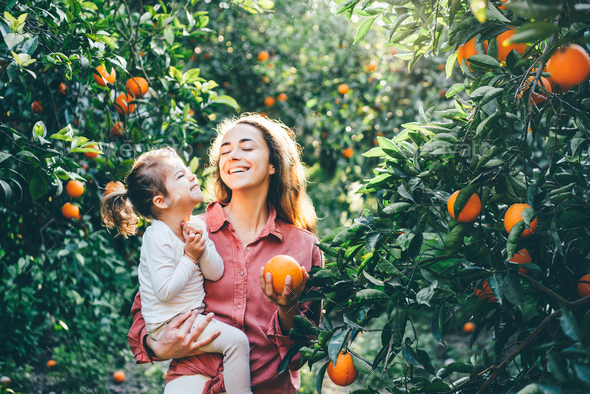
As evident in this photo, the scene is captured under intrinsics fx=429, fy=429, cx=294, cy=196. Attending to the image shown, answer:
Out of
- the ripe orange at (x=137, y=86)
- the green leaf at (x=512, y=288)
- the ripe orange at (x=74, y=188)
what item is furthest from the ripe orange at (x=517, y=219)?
the ripe orange at (x=74, y=188)

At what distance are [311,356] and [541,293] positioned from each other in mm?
735

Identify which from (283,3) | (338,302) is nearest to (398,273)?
(338,302)

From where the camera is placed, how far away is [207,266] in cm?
145

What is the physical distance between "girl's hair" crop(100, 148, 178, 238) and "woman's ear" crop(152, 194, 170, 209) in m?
0.01

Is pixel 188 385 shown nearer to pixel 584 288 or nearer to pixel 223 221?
pixel 223 221

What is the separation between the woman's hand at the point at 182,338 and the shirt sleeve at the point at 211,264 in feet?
0.44

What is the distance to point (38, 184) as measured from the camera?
145cm

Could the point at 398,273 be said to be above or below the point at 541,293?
above

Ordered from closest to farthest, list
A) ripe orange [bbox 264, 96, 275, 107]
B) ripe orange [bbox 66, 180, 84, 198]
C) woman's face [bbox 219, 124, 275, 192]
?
woman's face [bbox 219, 124, 275, 192], ripe orange [bbox 66, 180, 84, 198], ripe orange [bbox 264, 96, 275, 107]

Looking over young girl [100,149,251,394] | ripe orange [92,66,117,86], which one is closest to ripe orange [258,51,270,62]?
ripe orange [92,66,117,86]

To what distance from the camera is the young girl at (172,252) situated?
1364 mm

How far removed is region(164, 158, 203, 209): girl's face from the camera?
1507 millimetres

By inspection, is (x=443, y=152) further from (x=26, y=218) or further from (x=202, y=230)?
(x=26, y=218)

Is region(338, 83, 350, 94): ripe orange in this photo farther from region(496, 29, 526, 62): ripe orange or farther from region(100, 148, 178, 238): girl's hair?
region(496, 29, 526, 62): ripe orange
